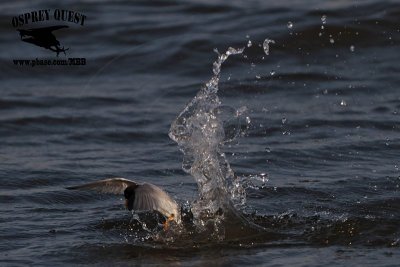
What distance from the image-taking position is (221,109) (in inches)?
346

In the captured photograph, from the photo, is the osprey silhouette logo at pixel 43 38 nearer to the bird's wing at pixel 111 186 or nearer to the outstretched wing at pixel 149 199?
the bird's wing at pixel 111 186

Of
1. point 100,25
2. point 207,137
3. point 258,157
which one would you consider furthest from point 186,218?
point 100,25

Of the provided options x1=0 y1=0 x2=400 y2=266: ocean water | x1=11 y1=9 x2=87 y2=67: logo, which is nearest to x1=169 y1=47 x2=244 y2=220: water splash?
x1=0 y1=0 x2=400 y2=266: ocean water

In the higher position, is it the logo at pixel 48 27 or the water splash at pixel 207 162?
the logo at pixel 48 27

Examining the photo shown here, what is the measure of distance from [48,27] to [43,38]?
648 mm

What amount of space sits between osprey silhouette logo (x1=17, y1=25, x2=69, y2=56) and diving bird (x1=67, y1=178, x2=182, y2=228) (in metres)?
5.91

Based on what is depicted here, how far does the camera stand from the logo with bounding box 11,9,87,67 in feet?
38.2

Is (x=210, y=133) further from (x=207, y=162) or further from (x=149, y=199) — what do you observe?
(x=149, y=199)

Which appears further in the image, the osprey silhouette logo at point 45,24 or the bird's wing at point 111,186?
the osprey silhouette logo at point 45,24

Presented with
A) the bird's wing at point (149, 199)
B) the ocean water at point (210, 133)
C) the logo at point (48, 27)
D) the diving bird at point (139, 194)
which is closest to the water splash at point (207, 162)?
the ocean water at point (210, 133)

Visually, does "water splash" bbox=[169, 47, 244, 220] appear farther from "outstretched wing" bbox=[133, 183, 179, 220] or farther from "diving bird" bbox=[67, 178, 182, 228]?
"outstretched wing" bbox=[133, 183, 179, 220]

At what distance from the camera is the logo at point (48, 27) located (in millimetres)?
11648

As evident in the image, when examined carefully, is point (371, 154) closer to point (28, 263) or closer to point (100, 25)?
point (28, 263)

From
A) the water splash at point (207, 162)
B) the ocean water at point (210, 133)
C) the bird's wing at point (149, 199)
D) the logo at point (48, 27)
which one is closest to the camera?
the bird's wing at point (149, 199)
